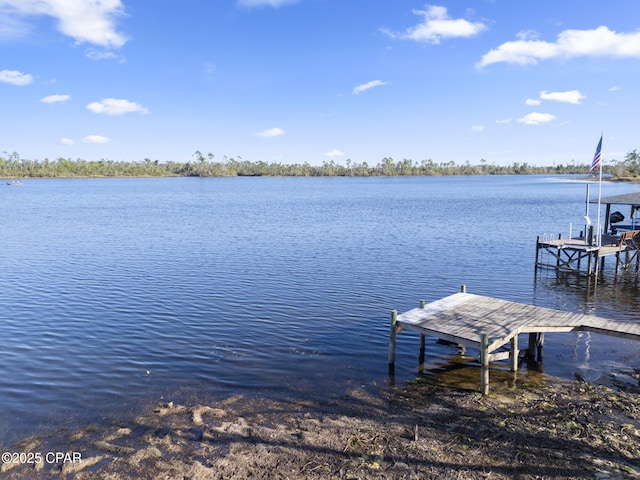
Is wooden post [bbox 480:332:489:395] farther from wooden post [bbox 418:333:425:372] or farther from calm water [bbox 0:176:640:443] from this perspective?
wooden post [bbox 418:333:425:372]

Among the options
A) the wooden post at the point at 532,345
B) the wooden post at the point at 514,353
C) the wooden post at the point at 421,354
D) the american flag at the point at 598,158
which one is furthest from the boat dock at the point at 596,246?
the wooden post at the point at 421,354

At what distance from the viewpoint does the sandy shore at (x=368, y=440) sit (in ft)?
28.5

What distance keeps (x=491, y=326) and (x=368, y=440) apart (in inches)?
229

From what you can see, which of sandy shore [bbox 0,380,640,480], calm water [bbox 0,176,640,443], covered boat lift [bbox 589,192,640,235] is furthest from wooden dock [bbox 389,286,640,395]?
covered boat lift [bbox 589,192,640,235]

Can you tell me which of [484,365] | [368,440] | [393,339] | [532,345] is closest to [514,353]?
[532,345]

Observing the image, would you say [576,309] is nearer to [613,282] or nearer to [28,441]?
[613,282]

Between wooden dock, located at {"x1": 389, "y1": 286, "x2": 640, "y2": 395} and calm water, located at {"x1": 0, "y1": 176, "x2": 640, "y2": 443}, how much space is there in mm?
1225

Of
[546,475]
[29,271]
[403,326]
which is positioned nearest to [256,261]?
[29,271]

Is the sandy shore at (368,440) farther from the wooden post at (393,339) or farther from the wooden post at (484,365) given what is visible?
the wooden post at (393,339)

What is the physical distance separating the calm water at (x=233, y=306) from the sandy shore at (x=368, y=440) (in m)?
1.22

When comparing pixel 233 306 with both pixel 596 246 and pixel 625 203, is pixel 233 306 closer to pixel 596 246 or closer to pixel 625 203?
pixel 596 246

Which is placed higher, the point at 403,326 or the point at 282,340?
the point at 403,326

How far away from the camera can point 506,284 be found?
78.6 ft

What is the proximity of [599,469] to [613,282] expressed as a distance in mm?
20283
